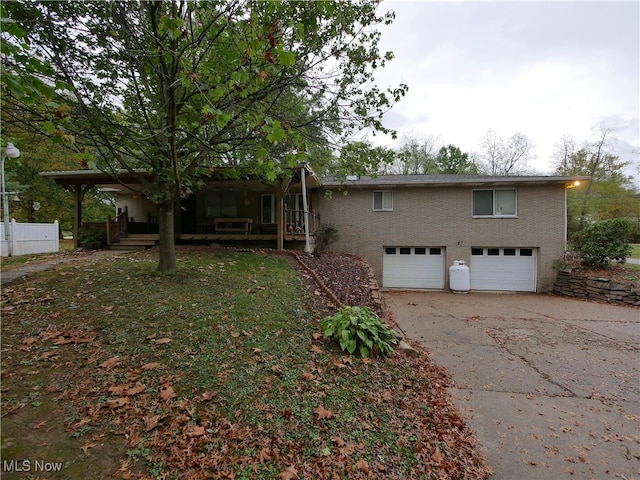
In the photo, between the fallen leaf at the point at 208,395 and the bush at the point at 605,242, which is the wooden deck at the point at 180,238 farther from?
the bush at the point at 605,242

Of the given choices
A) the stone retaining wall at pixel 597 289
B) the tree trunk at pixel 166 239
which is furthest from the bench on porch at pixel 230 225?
the stone retaining wall at pixel 597 289

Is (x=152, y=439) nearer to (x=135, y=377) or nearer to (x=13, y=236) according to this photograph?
(x=135, y=377)

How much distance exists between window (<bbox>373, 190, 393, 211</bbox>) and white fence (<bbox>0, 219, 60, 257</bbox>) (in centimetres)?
1326

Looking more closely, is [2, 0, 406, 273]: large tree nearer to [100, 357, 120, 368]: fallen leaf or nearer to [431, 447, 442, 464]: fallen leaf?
[100, 357, 120, 368]: fallen leaf

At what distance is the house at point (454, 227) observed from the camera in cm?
1201

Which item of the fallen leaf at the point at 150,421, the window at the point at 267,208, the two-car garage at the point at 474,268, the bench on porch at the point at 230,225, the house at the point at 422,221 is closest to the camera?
the fallen leaf at the point at 150,421

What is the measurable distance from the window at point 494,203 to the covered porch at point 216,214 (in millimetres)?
Answer: 6729

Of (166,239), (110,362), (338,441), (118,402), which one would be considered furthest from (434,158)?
(118,402)

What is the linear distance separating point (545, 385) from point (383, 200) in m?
9.58

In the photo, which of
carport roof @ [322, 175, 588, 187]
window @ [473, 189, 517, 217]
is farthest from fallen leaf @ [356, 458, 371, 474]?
window @ [473, 189, 517, 217]

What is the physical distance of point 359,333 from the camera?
13.4 feet

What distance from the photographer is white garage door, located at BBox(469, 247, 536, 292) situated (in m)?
12.3

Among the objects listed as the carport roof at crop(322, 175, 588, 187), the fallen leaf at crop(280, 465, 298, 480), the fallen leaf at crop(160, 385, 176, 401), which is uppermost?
the carport roof at crop(322, 175, 588, 187)

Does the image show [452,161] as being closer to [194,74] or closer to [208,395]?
[194,74]
